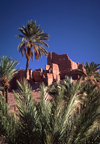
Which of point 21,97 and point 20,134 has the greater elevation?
point 21,97

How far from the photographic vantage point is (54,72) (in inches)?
1156

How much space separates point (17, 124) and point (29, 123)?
1.27ft

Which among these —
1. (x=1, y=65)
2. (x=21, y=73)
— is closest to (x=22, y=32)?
(x=1, y=65)

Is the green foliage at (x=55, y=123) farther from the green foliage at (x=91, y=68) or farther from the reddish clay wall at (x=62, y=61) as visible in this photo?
the reddish clay wall at (x=62, y=61)

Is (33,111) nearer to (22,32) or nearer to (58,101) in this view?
(58,101)

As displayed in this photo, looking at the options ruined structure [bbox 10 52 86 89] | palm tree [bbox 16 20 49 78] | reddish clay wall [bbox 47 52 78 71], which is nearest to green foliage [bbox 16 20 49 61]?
palm tree [bbox 16 20 49 78]

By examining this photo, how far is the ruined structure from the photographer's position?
2570 cm

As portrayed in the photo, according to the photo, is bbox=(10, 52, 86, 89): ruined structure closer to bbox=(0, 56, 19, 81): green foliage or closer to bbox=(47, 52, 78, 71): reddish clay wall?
bbox=(47, 52, 78, 71): reddish clay wall

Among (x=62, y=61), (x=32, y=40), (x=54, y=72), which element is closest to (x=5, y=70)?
(x=32, y=40)

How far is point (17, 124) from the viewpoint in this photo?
3041 mm

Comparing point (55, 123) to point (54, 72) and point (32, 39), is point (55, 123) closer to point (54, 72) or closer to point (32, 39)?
point (32, 39)

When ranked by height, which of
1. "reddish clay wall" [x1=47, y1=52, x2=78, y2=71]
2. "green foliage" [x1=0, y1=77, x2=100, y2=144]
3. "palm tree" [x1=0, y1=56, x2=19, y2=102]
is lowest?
"green foliage" [x1=0, y1=77, x2=100, y2=144]

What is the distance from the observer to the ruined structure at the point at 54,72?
84.3ft

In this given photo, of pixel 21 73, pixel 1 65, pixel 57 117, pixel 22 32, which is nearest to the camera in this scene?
pixel 57 117
